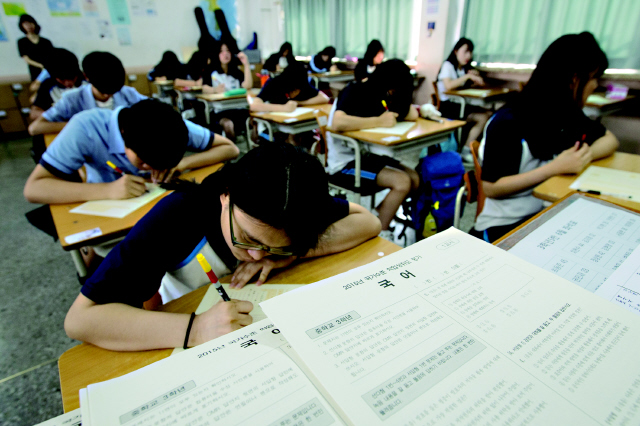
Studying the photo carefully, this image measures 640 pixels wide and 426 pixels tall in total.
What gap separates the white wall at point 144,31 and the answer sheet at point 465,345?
7973mm

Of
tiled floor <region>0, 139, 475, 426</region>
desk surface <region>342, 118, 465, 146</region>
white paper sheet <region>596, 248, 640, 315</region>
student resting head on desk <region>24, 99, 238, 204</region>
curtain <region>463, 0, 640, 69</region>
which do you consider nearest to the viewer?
white paper sheet <region>596, 248, 640, 315</region>

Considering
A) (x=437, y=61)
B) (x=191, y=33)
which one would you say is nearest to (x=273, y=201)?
(x=437, y=61)

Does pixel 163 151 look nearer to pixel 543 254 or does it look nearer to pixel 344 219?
pixel 344 219

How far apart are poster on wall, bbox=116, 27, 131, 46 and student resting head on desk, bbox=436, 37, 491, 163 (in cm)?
627

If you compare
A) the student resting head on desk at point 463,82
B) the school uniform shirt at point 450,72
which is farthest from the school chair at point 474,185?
the school uniform shirt at point 450,72

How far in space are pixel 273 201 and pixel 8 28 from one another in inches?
311

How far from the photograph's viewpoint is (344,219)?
0.95 m

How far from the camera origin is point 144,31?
690 cm

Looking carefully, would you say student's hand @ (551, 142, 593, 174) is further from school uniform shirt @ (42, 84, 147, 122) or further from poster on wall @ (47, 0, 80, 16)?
poster on wall @ (47, 0, 80, 16)

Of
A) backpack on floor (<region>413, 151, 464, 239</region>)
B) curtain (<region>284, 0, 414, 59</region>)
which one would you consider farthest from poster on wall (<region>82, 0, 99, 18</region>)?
backpack on floor (<region>413, 151, 464, 239</region>)

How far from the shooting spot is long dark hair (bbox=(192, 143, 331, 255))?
61 cm

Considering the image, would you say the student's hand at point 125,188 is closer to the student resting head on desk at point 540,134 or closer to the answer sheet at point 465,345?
the answer sheet at point 465,345

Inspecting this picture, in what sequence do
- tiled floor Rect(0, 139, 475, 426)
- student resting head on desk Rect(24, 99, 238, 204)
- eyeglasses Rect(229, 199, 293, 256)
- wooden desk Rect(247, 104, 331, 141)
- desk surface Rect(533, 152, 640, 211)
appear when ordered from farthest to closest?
wooden desk Rect(247, 104, 331, 141) < tiled floor Rect(0, 139, 475, 426) < student resting head on desk Rect(24, 99, 238, 204) < desk surface Rect(533, 152, 640, 211) < eyeglasses Rect(229, 199, 293, 256)

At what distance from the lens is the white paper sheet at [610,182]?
1.09m
